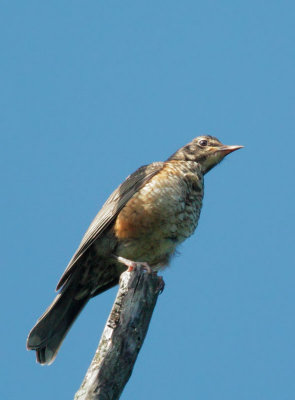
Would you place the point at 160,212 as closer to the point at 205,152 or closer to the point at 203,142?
the point at 205,152

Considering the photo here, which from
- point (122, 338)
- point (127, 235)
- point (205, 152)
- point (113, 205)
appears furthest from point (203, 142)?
point (122, 338)

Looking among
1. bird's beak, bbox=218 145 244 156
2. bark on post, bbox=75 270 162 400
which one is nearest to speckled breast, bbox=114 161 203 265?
bird's beak, bbox=218 145 244 156

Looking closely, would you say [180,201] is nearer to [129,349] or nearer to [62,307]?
[62,307]

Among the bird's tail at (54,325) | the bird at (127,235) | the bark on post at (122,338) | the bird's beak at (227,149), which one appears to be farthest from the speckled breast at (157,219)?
the bark on post at (122,338)

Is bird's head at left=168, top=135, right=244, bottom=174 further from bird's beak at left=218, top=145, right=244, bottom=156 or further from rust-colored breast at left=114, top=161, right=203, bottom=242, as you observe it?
rust-colored breast at left=114, top=161, right=203, bottom=242

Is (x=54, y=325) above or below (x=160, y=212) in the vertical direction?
below

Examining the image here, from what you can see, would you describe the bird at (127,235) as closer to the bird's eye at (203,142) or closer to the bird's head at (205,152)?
the bird's head at (205,152)
